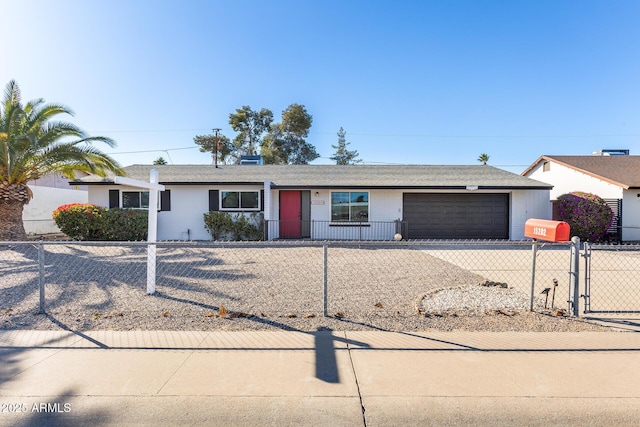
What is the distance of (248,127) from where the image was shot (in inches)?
1497

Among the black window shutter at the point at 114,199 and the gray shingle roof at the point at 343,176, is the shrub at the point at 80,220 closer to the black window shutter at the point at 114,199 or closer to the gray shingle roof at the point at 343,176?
the black window shutter at the point at 114,199

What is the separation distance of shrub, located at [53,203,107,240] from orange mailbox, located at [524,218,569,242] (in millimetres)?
13972

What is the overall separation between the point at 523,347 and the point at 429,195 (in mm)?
12301

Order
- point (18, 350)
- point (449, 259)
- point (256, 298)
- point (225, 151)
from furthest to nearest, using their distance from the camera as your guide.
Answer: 1. point (225, 151)
2. point (449, 259)
3. point (256, 298)
4. point (18, 350)

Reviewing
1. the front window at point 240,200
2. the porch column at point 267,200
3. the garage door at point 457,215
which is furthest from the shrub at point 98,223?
the garage door at point 457,215

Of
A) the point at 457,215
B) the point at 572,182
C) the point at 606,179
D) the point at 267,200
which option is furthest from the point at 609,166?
the point at 267,200

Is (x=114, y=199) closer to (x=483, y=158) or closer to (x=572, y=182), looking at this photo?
(x=572, y=182)

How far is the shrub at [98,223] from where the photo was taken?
13208 mm

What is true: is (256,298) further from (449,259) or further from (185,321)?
(449,259)

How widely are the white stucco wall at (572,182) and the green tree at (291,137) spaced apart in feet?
75.3

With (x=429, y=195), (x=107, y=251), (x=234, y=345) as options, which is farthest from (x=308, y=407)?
(x=429, y=195)

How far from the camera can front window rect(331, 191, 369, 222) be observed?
15445 mm

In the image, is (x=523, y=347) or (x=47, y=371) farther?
(x=523, y=347)

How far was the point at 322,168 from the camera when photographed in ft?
61.4
